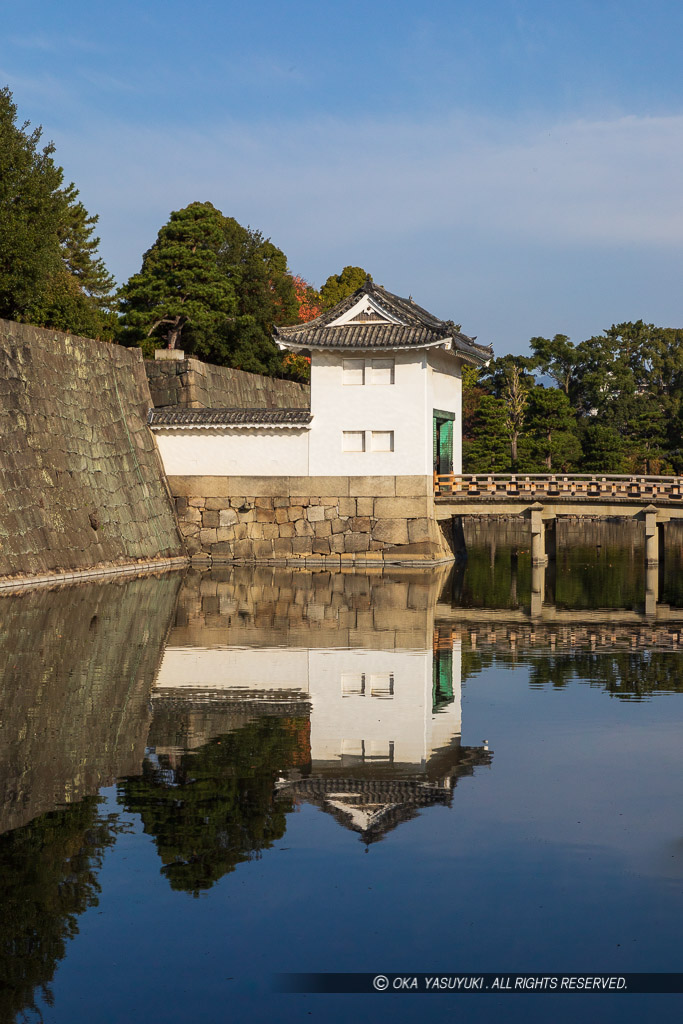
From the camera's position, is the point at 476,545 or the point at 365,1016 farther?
the point at 476,545

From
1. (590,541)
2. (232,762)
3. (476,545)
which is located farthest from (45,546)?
(590,541)

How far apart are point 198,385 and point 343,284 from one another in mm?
33462

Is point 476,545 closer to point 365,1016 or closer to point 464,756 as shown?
point 464,756

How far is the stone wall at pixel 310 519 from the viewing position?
98.2 ft

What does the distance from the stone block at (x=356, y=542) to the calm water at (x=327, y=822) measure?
15.1 meters

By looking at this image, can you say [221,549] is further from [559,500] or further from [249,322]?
[249,322]

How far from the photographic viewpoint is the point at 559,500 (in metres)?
30.0

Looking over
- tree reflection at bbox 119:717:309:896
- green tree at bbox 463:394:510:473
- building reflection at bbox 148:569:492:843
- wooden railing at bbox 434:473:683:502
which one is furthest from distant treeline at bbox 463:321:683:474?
tree reflection at bbox 119:717:309:896

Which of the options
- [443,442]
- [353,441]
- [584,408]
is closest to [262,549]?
[353,441]

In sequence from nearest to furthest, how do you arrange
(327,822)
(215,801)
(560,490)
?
(327,822)
(215,801)
(560,490)

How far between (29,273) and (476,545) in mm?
18704

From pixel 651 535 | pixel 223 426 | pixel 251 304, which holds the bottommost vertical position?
pixel 651 535

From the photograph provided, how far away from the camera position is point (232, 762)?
859 cm

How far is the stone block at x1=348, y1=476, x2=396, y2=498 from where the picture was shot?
3000 cm
